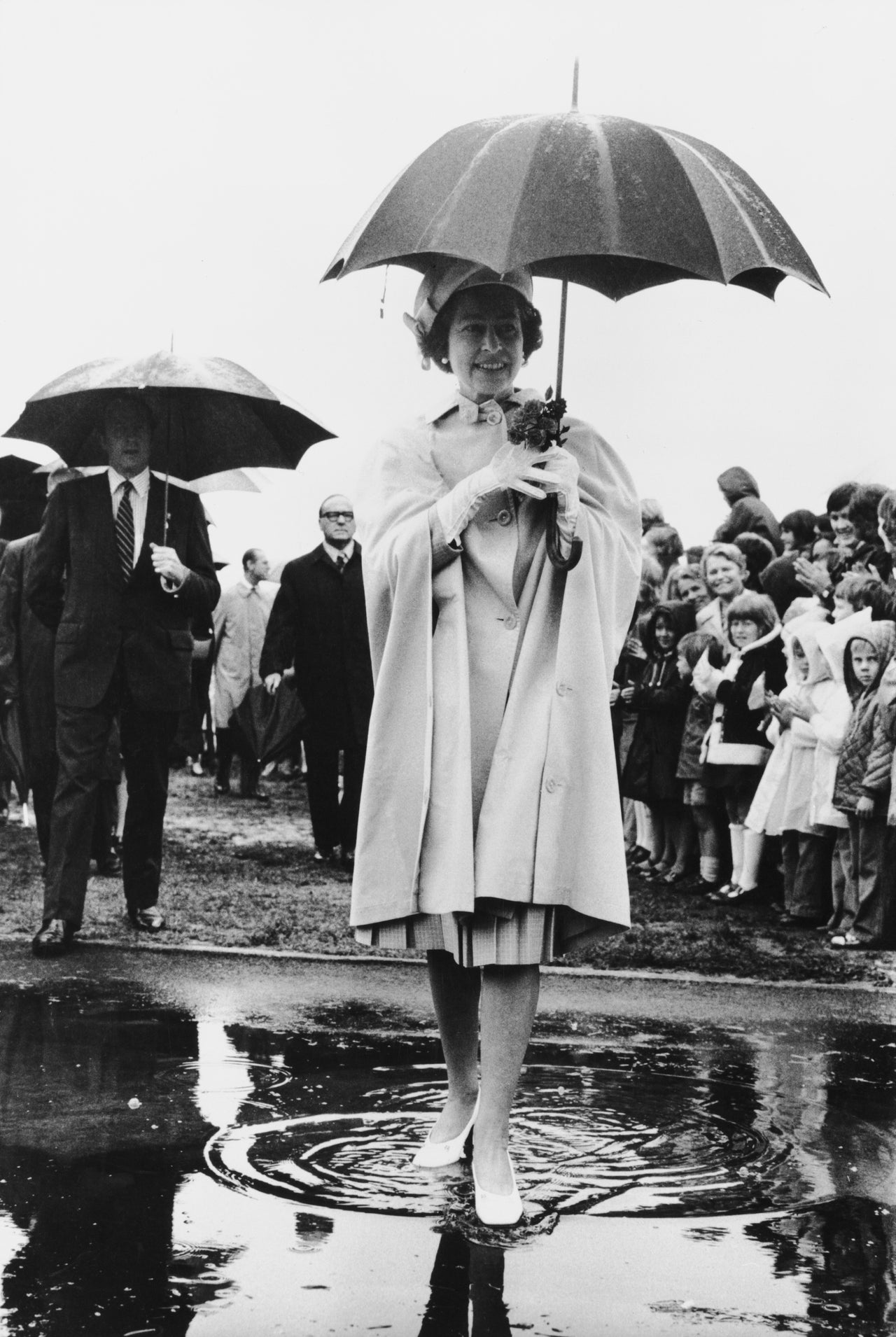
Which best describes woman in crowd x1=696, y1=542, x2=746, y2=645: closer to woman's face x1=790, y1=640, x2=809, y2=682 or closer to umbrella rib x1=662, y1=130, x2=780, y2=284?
woman's face x1=790, y1=640, x2=809, y2=682

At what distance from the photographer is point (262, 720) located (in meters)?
17.6

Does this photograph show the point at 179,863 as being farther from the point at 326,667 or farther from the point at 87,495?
the point at 87,495

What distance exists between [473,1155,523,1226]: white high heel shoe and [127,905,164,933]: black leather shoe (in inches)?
191

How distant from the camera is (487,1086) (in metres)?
4.58

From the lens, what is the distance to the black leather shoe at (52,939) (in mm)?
8203

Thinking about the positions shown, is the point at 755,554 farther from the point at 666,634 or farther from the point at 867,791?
the point at 867,791

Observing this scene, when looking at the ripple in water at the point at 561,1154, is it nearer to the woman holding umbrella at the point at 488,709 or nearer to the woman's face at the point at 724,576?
the woman holding umbrella at the point at 488,709

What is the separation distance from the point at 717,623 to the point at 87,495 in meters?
4.41

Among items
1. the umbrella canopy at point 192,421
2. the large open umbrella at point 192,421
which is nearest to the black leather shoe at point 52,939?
the large open umbrella at point 192,421

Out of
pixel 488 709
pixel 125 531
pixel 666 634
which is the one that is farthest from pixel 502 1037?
pixel 666 634

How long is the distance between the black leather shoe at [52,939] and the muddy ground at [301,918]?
35 centimetres

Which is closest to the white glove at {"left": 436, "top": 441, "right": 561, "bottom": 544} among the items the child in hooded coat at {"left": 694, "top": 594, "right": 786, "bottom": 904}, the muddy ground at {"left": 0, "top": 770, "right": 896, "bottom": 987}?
the muddy ground at {"left": 0, "top": 770, "right": 896, "bottom": 987}

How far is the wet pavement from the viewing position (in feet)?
Result: 12.3

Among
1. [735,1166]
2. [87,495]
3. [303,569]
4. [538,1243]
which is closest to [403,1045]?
[735,1166]
